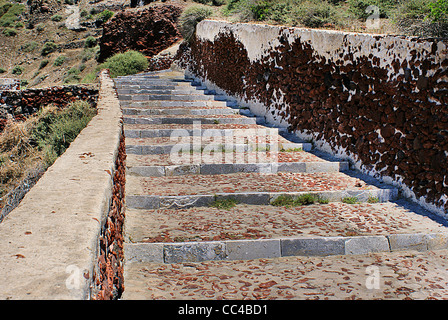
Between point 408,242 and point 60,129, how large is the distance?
7239 millimetres

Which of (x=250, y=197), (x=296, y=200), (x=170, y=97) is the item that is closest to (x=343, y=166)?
(x=296, y=200)

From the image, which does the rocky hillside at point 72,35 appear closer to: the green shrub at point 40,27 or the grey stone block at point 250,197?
the green shrub at point 40,27

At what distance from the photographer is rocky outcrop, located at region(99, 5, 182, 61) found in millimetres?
19469

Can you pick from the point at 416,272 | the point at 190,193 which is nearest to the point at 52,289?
the point at 416,272

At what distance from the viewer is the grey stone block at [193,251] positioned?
3613 mm

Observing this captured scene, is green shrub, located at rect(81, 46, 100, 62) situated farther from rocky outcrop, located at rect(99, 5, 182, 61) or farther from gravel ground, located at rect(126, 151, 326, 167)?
gravel ground, located at rect(126, 151, 326, 167)

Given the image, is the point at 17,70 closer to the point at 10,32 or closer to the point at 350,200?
the point at 10,32

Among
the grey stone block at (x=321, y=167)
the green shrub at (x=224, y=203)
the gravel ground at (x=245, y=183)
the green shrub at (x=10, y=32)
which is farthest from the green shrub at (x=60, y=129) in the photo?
the green shrub at (x=10, y=32)

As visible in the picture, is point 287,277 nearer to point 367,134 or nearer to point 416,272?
point 416,272

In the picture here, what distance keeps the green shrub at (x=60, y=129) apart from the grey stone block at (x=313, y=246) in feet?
17.3

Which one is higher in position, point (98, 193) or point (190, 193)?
point (98, 193)

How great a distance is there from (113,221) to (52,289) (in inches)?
53.7

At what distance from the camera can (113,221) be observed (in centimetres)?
288

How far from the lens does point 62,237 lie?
196cm
